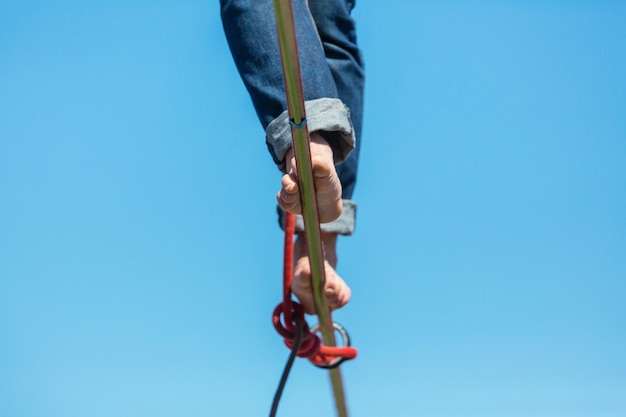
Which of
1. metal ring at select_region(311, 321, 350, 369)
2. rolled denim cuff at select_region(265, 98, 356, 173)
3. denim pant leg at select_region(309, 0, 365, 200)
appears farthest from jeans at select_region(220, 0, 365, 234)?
metal ring at select_region(311, 321, 350, 369)

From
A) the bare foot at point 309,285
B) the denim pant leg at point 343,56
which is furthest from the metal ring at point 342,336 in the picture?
the denim pant leg at point 343,56

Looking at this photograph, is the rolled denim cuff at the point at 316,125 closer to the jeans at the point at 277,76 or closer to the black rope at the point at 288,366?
the jeans at the point at 277,76

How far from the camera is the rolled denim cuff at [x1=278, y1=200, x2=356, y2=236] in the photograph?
1.21 metres

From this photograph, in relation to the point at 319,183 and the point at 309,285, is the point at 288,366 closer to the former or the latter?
the point at 309,285

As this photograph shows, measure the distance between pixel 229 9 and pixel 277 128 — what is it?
200mm

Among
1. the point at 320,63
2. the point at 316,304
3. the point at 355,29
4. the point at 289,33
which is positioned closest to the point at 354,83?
the point at 355,29

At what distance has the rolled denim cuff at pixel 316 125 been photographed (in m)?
0.88

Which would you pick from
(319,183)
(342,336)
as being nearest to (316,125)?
(319,183)

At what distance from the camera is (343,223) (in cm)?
122

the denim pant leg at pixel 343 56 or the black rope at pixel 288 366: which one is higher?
the denim pant leg at pixel 343 56

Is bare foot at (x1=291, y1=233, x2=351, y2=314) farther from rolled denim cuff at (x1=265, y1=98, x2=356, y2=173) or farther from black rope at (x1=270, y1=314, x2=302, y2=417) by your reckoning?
rolled denim cuff at (x1=265, y1=98, x2=356, y2=173)

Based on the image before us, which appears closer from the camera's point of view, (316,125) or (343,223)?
(316,125)

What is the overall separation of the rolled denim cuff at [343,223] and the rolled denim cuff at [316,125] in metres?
0.29

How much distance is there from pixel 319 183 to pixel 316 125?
0.07m
